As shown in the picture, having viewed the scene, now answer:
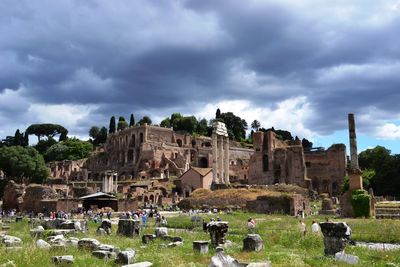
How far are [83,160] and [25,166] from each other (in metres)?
43.6

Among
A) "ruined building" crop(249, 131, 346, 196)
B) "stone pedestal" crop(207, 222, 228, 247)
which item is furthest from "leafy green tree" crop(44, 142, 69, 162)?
"stone pedestal" crop(207, 222, 228, 247)

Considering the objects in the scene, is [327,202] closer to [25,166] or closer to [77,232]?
[77,232]

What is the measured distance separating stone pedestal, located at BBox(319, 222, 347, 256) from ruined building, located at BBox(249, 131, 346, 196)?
70940mm

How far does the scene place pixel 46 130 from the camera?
143875mm

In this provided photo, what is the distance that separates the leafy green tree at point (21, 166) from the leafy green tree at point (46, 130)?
213 feet

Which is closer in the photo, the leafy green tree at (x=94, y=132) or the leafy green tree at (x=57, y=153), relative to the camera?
the leafy green tree at (x=57, y=153)

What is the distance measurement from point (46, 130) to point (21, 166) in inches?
2752

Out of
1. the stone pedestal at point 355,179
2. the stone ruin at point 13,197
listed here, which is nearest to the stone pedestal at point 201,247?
the stone pedestal at point 355,179

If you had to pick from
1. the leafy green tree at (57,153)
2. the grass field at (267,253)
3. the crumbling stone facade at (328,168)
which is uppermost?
the leafy green tree at (57,153)

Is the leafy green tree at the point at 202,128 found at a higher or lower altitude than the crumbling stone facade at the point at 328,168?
higher

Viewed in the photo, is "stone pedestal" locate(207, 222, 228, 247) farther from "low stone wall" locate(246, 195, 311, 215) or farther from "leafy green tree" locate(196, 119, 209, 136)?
"leafy green tree" locate(196, 119, 209, 136)

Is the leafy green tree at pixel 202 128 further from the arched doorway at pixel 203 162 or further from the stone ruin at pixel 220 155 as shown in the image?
the stone ruin at pixel 220 155

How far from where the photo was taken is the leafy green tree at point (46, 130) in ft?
468

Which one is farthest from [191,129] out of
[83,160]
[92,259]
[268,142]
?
[92,259]
